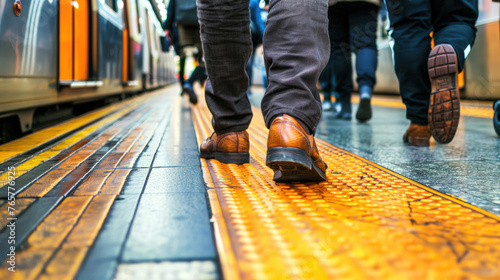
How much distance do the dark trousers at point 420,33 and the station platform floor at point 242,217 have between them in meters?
0.38

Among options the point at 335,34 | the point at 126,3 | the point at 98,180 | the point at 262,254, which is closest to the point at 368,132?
the point at 335,34

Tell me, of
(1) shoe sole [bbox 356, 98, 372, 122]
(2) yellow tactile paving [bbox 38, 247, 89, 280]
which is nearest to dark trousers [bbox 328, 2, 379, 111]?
(1) shoe sole [bbox 356, 98, 372, 122]

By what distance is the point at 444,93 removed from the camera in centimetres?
185

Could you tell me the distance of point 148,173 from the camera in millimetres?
1495

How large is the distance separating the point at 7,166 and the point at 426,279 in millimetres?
1527

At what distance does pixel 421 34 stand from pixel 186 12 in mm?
3889

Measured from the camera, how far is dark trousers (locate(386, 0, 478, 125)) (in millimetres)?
2035

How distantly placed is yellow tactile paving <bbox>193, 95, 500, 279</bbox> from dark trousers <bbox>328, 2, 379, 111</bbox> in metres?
2.26

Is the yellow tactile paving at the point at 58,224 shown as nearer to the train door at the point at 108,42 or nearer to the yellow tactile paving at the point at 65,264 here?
the yellow tactile paving at the point at 65,264

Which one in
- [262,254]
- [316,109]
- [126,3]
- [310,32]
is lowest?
[262,254]

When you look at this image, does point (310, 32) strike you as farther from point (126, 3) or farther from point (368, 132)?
point (126, 3)

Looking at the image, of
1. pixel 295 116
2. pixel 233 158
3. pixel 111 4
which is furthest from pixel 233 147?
pixel 111 4

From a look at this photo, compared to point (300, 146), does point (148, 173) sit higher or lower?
lower

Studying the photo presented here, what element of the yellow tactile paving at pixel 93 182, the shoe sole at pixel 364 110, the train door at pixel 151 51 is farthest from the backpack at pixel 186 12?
the train door at pixel 151 51
